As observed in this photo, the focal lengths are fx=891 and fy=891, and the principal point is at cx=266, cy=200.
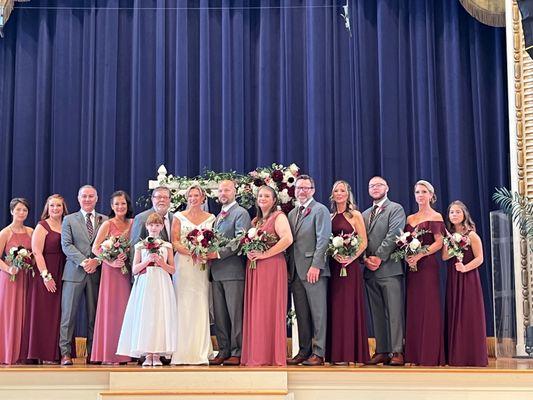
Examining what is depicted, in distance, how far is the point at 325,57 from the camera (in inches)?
454

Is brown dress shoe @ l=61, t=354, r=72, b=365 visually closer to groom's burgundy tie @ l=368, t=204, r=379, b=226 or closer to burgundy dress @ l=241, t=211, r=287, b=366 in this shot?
burgundy dress @ l=241, t=211, r=287, b=366

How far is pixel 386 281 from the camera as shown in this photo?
811cm

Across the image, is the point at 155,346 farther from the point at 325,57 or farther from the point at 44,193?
the point at 325,57

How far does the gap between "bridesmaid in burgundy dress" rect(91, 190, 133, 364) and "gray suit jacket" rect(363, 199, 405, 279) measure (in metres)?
2.24

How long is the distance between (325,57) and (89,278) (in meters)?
4.80

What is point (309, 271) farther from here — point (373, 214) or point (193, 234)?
point (193, 234)

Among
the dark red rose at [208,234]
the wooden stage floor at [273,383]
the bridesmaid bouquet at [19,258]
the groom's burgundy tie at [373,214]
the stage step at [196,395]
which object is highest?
the groom's burgundy tie at [373,214]

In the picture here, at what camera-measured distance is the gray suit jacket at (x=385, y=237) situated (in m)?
8.06

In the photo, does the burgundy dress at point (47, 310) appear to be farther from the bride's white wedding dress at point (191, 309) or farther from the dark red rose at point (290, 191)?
the dark red rose at point (290, 191)

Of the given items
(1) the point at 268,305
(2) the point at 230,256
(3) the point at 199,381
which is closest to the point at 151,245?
(2) the point at 230,256

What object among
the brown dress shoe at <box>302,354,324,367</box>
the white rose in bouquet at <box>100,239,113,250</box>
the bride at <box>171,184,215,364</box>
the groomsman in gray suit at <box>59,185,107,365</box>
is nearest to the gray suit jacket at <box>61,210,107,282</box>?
the groomsman in gray suit at <box>59,185,107,365</box>

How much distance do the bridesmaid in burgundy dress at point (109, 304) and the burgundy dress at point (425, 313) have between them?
2571mm

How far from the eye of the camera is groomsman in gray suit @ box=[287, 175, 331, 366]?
25.7ft

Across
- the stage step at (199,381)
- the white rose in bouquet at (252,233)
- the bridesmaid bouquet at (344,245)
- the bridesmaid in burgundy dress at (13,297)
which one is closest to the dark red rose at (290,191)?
the bridesmaid bouquet at (344,245)
